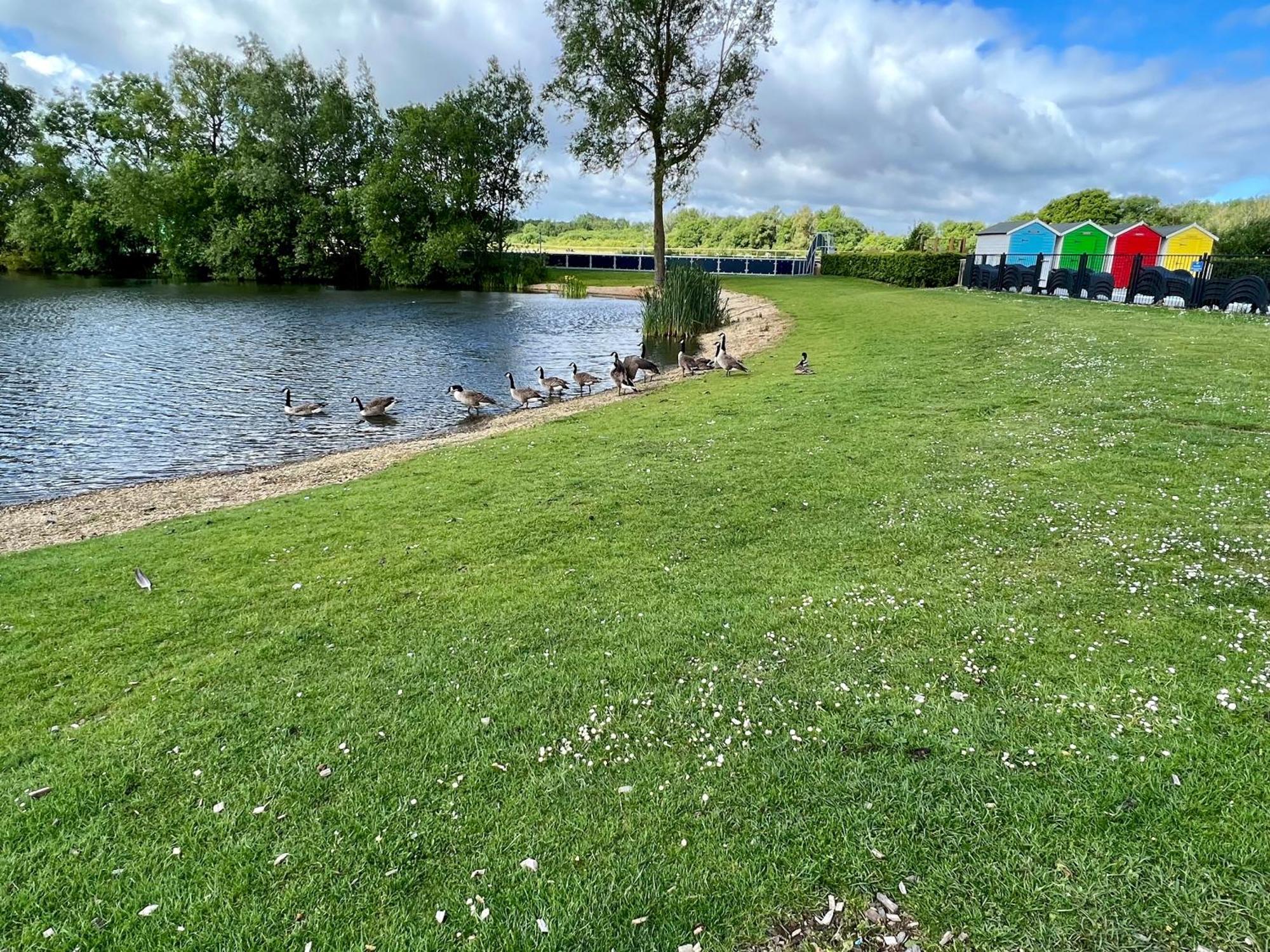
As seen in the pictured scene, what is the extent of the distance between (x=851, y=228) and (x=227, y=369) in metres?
127

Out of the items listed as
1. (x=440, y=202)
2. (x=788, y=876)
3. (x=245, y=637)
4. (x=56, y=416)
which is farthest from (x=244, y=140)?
(x=788, y=876)

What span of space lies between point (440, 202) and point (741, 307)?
37.9 m

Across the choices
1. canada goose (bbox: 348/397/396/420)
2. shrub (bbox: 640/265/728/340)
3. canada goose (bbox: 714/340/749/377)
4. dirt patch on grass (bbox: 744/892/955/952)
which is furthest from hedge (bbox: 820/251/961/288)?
dirt patch on grass (bbox: 744/892/955/952)

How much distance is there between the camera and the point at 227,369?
2459cm

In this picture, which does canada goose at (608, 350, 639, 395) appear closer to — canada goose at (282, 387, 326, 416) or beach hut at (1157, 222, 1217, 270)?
canada goose at (282, 387, 326, 416)

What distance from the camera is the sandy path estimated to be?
10156mm

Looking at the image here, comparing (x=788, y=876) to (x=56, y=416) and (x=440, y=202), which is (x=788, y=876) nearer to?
(x=56, y=416)

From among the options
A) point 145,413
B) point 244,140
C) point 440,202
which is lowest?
point 145,413

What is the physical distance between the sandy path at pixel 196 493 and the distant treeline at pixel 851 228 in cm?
5831

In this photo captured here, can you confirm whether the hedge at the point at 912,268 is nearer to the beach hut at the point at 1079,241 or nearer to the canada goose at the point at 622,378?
the beach hut at the point at 1079,241

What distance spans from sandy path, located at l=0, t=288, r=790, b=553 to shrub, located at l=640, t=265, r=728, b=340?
16184 mm

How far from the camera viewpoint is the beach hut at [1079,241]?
4962cm

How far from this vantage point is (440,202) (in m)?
64.3

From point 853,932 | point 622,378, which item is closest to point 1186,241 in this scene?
point 622,378
